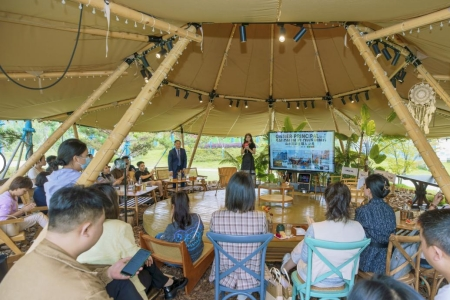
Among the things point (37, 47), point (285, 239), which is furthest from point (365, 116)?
point (37, 47)

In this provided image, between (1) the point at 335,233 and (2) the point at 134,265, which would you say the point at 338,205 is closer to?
(1) the point at 335,233

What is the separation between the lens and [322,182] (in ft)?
26.4

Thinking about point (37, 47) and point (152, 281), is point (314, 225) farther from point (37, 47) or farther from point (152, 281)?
point (37, 47)

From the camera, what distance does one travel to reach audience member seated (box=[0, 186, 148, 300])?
932mm

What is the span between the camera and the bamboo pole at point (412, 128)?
9.13 feet

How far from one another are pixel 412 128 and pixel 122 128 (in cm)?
321

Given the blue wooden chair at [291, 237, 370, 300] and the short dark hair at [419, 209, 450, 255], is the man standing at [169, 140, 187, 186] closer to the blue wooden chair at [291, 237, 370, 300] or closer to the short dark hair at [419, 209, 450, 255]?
the blue wooden chair at [291, 237, 370, 300]

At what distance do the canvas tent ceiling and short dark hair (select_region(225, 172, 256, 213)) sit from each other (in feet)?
5.99

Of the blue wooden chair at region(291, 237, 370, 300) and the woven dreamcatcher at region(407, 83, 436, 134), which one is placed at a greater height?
the woven dreamcatcher at region(407, 83, 436, 134)

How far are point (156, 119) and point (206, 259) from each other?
7.33 m

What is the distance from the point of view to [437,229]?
129 cm

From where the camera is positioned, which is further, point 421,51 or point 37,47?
point 421,51

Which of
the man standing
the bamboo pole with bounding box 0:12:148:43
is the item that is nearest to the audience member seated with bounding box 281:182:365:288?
the bamboo pole with bounding box 0:12:148:43

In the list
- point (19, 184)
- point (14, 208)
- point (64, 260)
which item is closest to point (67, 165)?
point (64, 260)
